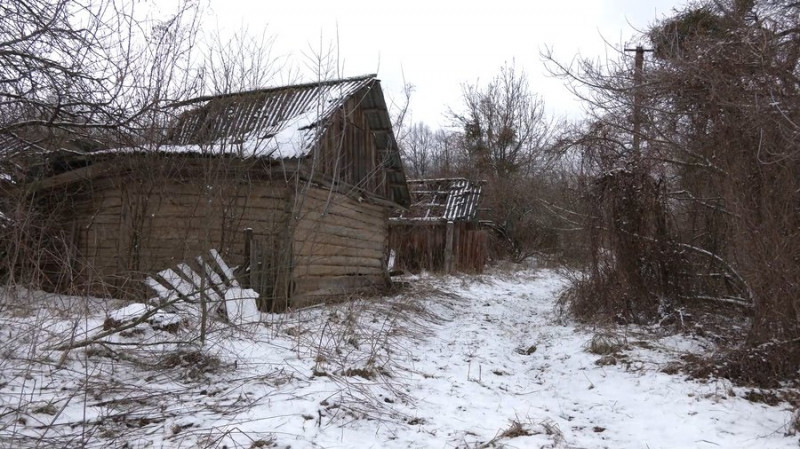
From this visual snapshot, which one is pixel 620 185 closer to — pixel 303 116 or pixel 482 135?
pixel 303 116

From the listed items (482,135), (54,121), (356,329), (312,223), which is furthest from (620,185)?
(482,135)

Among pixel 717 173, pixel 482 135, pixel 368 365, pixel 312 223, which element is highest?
pixel 482 135

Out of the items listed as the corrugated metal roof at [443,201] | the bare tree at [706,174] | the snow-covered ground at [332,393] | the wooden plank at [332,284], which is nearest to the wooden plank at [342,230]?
the wooden plank at [332,284]

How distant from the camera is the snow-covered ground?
10.9 feet

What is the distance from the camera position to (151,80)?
682cm

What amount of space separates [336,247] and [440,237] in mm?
9340

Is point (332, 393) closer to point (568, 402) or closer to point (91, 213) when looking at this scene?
point (568, 402)

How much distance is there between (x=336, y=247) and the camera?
399 inches

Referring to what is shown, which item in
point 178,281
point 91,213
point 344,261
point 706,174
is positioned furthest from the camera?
point 344,261

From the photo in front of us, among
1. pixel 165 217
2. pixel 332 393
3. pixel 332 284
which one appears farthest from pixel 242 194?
pixel 332 393

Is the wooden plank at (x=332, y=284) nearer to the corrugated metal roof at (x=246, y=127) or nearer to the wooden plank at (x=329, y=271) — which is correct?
the wooden plank at (x=329, y=271)

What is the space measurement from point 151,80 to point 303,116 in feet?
8.27

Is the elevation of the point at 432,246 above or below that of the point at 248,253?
above

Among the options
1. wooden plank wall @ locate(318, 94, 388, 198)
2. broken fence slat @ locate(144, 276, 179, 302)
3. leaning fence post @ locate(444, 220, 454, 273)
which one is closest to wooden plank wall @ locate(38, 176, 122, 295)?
broken fence slat @ locate(144, 276, 179, 302)
